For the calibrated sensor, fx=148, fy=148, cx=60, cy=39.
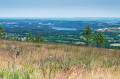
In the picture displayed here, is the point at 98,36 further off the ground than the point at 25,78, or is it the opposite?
the point at 25,78

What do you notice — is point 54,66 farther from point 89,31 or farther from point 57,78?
point 89,31

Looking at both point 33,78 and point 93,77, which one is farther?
point 93,77

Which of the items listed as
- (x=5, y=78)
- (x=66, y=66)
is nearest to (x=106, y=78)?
(x=66, y=66)

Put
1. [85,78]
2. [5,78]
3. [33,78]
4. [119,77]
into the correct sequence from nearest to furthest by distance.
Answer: [5,78], [33,78], [85,78], [119,77]

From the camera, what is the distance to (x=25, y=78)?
3.26m

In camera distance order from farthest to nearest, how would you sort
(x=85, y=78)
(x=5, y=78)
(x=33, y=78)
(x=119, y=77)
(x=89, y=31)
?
(x=89, y=31)
(x=119, y=77)
(x=85, y=78)
(x=33, y=78)
(x=5, y=78)

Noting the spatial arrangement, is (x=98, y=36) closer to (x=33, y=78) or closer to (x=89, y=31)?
(x=89, y=31)

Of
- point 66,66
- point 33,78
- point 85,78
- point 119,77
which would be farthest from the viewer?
point 66,66

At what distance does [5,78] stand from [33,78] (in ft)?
1.92

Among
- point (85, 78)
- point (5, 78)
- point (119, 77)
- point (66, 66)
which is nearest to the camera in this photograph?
point (5, 78)

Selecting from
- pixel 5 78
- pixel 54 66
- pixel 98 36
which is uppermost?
pixel 5 78

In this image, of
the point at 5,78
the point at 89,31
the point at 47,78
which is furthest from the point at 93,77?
the point at 89,31

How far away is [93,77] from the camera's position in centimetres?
370

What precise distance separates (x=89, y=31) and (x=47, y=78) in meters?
78.5
